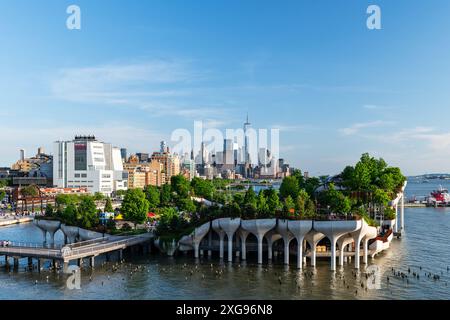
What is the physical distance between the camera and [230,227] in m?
66.2

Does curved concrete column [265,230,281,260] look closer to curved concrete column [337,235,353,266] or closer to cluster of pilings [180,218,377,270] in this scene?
cluster of pilings [180,218,377,270]

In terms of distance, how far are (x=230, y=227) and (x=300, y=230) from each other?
11310 mm

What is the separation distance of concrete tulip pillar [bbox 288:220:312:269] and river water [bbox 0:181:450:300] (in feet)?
6.08

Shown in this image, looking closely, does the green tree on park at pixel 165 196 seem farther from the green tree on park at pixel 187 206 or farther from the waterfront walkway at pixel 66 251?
the waterfront walkway at pixel 66 251

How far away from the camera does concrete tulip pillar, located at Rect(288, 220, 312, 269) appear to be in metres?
59.2

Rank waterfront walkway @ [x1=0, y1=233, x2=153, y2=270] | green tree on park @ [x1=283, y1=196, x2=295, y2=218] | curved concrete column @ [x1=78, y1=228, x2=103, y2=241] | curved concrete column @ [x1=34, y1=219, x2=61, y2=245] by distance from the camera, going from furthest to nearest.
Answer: curved concrete column @ [x1=34, y1=219, x2=61, y2=245]
curved concrete column @ [x1=78, y1=228, x2=103, y2=241]
green tree on park @ [x1=283, y1=196, x2=295, y2=218]
waterfront walkway @ [x1=0, y1=233, x2=153, y2=270]

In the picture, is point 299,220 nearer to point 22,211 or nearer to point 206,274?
point 206,274

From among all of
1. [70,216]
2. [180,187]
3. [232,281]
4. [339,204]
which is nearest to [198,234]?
[232,281]

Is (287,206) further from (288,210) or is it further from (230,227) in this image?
(230,227)

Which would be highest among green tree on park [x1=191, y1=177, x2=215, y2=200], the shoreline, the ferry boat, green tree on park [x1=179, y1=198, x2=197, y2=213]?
green tree on park [x1=191, y1=177, x2=215, y2=200]

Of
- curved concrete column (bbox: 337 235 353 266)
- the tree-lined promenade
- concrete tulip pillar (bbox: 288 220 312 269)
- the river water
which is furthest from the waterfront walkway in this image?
curved concrete column (bbox: 337 235 353 266)

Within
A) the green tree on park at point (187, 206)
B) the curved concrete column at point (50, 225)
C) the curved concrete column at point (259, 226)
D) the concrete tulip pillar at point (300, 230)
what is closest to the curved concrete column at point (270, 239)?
the curved concrete column at point (259, 226)
